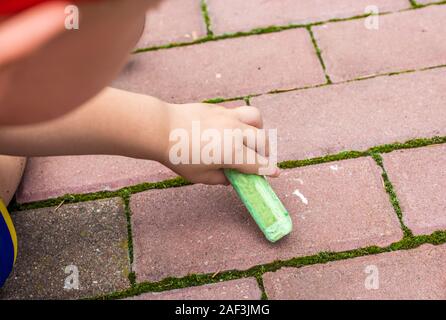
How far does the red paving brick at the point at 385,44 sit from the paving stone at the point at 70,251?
777 millimetres

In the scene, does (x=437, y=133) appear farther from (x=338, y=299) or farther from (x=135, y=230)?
(x=135, y=230)

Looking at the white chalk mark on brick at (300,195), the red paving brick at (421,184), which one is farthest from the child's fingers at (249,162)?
the red paving brick at (421,184)

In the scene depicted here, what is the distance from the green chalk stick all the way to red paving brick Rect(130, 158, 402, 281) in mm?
53

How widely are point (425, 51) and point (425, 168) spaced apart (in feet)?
1.45

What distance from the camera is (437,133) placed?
161cm

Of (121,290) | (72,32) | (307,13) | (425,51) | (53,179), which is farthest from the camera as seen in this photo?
(307,13)

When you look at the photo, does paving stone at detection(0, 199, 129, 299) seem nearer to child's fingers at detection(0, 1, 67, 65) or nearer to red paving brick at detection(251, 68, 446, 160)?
red paving brick at detection(251, 68, 446, 160)

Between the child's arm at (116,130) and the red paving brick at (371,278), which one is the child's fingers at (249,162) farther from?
the red paving brick at (371,278)

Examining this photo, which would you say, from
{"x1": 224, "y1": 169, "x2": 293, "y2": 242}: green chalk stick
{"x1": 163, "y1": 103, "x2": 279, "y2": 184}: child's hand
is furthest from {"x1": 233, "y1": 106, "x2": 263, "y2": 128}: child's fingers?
{"x1": 224, "y1": 169, "x2": 293, "y2": 242}: green chalk stick

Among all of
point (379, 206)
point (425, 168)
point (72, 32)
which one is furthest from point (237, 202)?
point (72, 32)

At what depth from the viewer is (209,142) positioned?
4.53 ft

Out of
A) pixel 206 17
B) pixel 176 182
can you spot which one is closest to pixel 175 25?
pixel 206 17

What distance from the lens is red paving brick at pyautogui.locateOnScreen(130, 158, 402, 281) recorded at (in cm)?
144

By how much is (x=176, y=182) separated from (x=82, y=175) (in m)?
0.26
